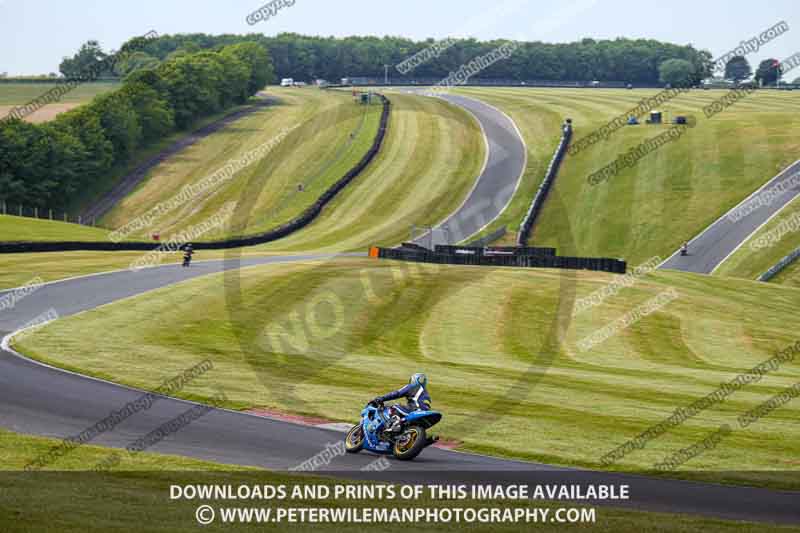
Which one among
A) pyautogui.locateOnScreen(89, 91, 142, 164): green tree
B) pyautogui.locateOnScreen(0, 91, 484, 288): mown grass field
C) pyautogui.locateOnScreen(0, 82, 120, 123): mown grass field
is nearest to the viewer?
pyautogui.locateOnScreen(0, 91, 484, 288): mown grass field

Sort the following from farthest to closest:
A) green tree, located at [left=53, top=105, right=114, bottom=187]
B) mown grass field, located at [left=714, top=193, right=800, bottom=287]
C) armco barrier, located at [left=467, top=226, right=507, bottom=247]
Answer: green tree, located at [left=53, top=105, right=114, bottom=187] < armco barrier, located at [left=467, top=226, right=507, bottom=247] < mown grass field, located at [left=714, top=193, right=800, bottom=287]

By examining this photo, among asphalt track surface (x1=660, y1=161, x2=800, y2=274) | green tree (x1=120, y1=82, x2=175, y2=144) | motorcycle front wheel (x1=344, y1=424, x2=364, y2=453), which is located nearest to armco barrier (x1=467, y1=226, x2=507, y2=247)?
asphalt track surface (x1=660, y1=161, x2=800, y2=274)

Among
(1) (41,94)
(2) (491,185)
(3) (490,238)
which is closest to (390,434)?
(3) (490,238)

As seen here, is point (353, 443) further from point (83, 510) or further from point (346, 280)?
point (346, 280)

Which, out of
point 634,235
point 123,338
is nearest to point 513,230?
point 634,235

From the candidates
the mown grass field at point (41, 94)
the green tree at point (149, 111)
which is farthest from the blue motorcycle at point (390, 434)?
the mown grass field at point (41, 94)

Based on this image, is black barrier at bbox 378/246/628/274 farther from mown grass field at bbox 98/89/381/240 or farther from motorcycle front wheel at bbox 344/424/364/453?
motorcycle front wheel at bbox 344/424/364/453

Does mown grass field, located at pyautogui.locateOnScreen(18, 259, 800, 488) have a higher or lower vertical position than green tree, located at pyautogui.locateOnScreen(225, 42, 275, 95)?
lower

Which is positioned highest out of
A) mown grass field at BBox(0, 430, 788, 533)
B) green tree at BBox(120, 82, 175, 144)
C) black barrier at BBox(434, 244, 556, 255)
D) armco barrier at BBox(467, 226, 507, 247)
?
green tree at BBox(120, 82, 175, 144)
